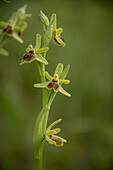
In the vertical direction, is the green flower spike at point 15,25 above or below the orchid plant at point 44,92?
above

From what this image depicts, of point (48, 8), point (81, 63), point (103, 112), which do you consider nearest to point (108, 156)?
point (103, 112)

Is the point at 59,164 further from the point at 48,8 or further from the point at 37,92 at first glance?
the point at 48,8

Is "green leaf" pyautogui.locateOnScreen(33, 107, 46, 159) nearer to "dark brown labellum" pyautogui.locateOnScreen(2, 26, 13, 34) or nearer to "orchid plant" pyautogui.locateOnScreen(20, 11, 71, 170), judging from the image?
"orchid plant" pyautogui.locateOnScreen(20, 11, 71, 170)

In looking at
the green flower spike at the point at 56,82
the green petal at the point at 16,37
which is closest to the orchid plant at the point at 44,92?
the green flower spike at the point at 56,82

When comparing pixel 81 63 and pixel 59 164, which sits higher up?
pixel 81 63

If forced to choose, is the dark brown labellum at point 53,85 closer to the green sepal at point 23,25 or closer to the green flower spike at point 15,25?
the green flower spike at point 15,25

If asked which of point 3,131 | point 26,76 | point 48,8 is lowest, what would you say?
point 3,131
